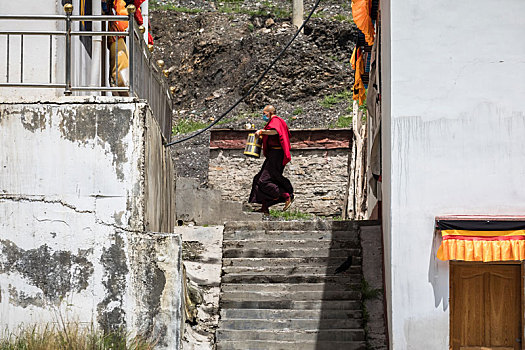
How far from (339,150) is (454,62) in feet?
30.5

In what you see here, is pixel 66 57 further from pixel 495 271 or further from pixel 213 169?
pixel 213 169

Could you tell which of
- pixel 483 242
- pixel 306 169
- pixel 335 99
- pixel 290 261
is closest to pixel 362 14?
pixel 290 261

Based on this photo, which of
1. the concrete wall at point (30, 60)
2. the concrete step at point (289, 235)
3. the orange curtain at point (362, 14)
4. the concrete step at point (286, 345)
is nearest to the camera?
the concrete wall at point (30, 60)

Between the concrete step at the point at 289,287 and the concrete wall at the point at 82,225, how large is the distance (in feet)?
6.93

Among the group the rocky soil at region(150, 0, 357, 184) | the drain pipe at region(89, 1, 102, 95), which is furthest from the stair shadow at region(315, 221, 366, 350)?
the rocky soil at region(150, 0, 357, 184)

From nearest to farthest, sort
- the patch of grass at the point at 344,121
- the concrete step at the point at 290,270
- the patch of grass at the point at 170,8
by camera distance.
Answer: the concrete step at the point at 290,270 → the patch of grass at the point at 344,121 → the patch of grass at the point at 170,8

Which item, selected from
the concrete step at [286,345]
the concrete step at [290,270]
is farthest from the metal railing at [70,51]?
the concrete step at [286,345]

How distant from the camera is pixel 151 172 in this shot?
29.9 ft

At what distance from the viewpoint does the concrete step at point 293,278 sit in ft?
34.7

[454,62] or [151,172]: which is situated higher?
[454,62]

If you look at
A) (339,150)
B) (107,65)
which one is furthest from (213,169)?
(107,65)

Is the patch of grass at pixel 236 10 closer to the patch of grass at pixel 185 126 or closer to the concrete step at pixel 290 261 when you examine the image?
the patch of grass at pixel 185 126

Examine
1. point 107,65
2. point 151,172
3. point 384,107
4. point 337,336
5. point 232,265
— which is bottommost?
point 337,336

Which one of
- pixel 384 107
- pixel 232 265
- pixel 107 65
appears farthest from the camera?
pixel 107 65
